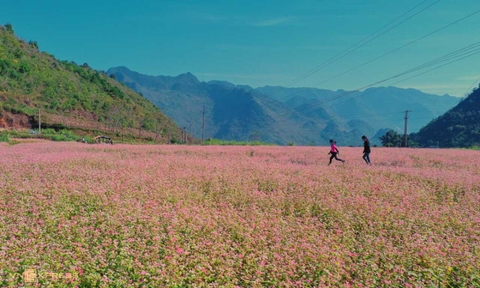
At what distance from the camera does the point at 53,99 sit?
3098 inches

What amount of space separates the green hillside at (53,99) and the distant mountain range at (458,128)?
88.3m

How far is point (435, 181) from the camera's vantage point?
12352mm

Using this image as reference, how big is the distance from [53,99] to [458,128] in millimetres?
121226

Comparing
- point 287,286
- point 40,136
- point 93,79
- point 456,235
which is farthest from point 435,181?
point 93,79

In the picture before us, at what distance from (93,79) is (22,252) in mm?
121991

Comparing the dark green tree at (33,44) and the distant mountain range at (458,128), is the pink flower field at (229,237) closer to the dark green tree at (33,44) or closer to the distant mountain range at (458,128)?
the distant mountain range at (458,128)

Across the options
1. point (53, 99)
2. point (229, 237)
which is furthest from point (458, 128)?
point (229, 237)

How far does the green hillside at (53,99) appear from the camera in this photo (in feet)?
219

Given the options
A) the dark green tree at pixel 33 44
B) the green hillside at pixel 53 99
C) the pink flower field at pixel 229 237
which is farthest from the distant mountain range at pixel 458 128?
the dark green tree at pixel 33 44

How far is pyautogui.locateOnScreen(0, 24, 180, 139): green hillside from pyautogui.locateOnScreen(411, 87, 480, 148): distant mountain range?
8833cm

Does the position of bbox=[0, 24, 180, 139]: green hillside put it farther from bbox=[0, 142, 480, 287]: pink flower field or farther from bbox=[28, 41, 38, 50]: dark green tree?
bbox=[0, 142, 480, 287]: pink flower field

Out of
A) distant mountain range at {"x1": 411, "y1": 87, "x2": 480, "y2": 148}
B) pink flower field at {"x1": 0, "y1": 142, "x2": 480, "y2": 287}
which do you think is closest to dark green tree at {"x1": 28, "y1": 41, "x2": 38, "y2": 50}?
pink flower field at {"x1": 0, "y1": 142, "x2": 480, "y2": 287}

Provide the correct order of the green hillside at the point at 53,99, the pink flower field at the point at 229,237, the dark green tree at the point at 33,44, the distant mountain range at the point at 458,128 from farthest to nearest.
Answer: the dark green tree at the point at 33,44, the distant mountain range at the point at 458,128, the green hillside at the point at 53,99, the pink flower field at the point at 229,237

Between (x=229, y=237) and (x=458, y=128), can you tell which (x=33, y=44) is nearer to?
(x=229, y=237)
